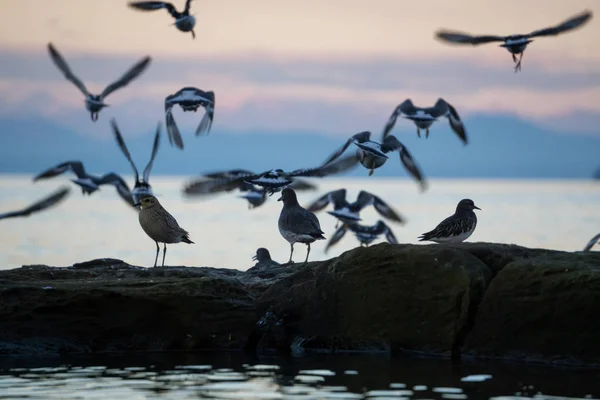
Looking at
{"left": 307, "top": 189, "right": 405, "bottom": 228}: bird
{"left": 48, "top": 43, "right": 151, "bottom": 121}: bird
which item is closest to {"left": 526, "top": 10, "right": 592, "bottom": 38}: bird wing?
{"left": 307, "top": 189, "right": 405, "bottom": 228}: bird

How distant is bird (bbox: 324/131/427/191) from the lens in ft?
61.8

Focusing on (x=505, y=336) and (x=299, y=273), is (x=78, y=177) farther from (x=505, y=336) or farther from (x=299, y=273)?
(x=505, y=336)

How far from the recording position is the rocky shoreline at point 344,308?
12812 mm

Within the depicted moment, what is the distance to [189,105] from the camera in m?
21.6

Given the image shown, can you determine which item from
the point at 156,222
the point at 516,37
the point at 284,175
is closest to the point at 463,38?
the point at 516,37

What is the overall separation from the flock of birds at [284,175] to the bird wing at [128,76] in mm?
19

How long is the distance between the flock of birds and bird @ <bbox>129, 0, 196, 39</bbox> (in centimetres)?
2

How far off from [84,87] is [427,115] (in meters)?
6.48

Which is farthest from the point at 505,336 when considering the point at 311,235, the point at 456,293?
the point at 311,235

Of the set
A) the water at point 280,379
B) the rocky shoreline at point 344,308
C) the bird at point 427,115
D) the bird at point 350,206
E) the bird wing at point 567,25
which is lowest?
the water at point 280,379

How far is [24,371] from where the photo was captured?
12.3m

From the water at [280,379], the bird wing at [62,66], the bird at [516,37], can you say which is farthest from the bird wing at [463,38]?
the water at [280,379]

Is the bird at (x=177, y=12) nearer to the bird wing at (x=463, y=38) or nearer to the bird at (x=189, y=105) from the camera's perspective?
the bird at (x=189, y=105)

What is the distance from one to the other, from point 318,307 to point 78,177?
10553mm
